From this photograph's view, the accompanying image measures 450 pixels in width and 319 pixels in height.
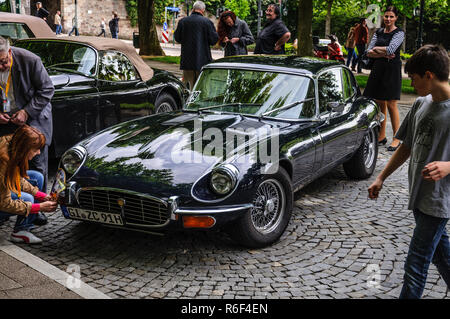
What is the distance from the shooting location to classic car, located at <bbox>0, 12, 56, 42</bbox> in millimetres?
9719

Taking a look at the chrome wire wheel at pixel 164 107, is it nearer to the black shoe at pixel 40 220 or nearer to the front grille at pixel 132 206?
the black shoe at pixel 40 220

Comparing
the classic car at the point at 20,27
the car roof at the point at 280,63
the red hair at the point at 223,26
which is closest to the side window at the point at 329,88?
the car roof at the point at 280,63

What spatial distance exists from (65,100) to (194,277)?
138 inches

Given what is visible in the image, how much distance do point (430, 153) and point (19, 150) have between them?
9.87 ft

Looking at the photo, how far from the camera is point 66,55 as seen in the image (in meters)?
7.69

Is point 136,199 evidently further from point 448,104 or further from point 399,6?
point 399,6

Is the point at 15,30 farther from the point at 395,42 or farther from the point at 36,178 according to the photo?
the point at 395,42

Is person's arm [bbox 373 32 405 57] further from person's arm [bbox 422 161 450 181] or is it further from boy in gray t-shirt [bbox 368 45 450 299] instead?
person's arm [bbox 422 161 450 181]

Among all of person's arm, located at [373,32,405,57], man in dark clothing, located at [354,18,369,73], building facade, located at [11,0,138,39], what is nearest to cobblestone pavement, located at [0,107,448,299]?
person's arm, located at [373,32,405,57]

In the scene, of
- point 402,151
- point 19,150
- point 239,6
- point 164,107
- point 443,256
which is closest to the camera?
point 443,256

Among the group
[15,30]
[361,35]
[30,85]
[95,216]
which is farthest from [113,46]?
[361,35]

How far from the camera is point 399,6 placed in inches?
704

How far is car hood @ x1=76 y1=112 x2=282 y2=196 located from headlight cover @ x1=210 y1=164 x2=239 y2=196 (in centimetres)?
11

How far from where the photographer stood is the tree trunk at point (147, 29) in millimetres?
22734
